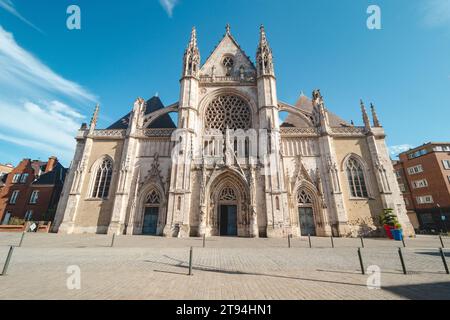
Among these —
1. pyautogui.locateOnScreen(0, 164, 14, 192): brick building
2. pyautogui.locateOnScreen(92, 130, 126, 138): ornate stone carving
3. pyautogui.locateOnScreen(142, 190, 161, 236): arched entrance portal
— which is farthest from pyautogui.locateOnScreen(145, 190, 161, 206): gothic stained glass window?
pyautogui.locateOnScreen(0, 164, 14, 192): brick building

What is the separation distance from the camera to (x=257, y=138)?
1877cm

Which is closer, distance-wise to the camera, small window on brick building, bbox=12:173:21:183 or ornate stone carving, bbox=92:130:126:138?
ornate stone carving, bbox=92:130:126:138

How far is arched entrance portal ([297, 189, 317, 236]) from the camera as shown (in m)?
17.1

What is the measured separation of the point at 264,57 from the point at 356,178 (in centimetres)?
1541

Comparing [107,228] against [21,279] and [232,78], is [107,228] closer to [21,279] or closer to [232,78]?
[21,279]

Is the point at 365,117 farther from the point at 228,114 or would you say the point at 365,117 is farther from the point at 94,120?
the point at 94,120

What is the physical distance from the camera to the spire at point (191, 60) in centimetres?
2069

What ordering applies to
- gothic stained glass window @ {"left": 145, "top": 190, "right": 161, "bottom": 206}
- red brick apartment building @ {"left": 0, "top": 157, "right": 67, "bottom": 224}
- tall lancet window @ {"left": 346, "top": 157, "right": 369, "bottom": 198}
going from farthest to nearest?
1. red brick apartment building @ {"left": 0, "top": 157, "right": 67, "bottom": 224}
2. gothic stained glass window @ {"left": 145, "top": 190, "right": 161, "bottom": 206}
3. tall lancet window @ {"left": 346, "top": 157, "right": 369, "bottom": 198}

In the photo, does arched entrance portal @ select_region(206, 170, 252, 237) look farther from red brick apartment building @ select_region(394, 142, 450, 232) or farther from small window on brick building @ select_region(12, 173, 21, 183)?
small window on brick building @ select_region(12, 173, 21, 183)

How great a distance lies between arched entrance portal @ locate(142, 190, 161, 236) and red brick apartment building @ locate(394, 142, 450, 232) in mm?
32503

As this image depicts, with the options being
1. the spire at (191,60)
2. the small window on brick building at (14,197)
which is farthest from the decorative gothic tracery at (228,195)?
the small window on brick building at (14,197)

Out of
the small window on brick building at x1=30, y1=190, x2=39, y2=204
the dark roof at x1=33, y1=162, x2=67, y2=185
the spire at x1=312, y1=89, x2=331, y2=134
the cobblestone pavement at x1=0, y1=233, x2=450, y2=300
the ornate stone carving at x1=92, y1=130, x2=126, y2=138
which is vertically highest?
the spire at x1=312, y1=89, x2=331, y2=134

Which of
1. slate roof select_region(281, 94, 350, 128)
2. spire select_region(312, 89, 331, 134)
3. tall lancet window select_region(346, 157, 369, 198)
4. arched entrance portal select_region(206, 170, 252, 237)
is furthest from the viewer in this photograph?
slate roof select_region(281, 94, 350, 128)
